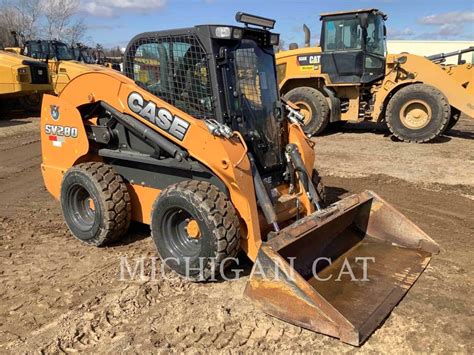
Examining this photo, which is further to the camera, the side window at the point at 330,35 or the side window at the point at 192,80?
the side window at the point at 330,35

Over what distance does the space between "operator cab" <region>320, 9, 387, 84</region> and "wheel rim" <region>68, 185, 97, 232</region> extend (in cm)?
718

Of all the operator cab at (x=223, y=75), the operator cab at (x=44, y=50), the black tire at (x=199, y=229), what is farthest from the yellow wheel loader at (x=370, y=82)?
the operator cab at (x=44, y=50)

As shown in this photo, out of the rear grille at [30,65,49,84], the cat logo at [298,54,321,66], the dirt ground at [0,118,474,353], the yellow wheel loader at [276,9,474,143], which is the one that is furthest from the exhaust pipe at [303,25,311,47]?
the rear grille at [30,65,49,84]

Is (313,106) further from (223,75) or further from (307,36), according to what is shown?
(223,75)

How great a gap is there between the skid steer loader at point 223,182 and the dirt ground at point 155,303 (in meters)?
0.14

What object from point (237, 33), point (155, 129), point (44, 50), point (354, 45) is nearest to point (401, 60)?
point (354, 45)

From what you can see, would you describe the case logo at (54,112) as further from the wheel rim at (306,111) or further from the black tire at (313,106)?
the wheel rim at (306,111)

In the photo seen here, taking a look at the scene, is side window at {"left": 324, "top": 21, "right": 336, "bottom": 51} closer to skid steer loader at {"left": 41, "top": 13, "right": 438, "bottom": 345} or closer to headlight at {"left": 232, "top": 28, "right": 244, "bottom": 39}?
skid steer loader at {"left": 41, "top": 13, "right": 438, "bottom": 345}

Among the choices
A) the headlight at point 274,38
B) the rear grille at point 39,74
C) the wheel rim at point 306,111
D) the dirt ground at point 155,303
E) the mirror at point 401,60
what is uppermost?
the headlight at point 274,38

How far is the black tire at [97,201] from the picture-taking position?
14.0 feet

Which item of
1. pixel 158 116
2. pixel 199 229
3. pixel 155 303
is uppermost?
pixel 158 116

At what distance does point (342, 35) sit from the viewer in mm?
10188

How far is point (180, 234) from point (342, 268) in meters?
1.36

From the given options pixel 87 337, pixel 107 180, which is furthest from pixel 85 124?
pixel 87 337
